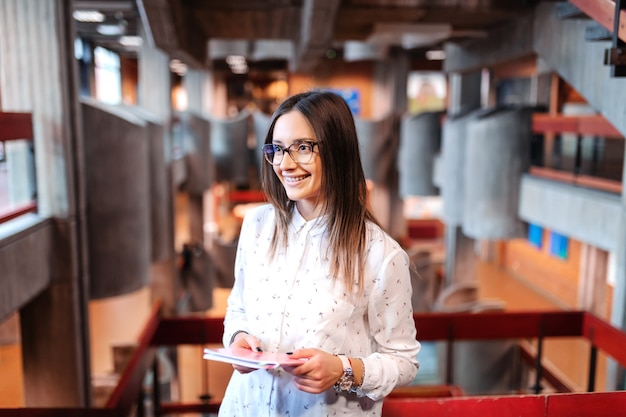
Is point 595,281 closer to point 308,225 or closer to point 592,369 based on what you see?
point 592,369

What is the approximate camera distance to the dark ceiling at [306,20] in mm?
6000

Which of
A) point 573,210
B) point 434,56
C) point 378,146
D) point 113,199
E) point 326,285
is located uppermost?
point 434,56

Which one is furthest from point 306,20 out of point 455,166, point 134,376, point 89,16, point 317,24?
point 89,16

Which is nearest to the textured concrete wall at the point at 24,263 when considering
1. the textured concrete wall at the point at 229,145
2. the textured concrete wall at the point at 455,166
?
the textured concrete wall at the point at 455,166

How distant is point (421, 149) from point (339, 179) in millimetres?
11798

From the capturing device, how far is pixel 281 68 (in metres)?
22.6

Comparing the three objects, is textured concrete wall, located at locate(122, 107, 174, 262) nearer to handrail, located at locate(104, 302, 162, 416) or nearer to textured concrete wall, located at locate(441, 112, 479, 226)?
handrail, located at locate(104, 302, 162, 416)

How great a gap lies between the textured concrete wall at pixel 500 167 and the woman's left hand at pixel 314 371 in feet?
24.3

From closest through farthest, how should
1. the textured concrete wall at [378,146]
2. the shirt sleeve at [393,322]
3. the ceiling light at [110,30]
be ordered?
1. the shirt sleeve at [393,322]
2. the ceiling light at [110,30]
3. the textured concrete wall at [378,146]

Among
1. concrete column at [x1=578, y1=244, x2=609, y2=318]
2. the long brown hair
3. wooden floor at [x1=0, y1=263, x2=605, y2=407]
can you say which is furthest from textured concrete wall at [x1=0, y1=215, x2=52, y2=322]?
concrete column at [x1=578, y1=244, x2=609, y2=318]

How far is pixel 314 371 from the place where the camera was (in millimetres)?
1751

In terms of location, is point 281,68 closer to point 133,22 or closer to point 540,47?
point 133,22

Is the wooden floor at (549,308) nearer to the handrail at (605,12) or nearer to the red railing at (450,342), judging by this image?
the red railing at (450,342)

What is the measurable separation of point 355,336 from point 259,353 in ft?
1.12
